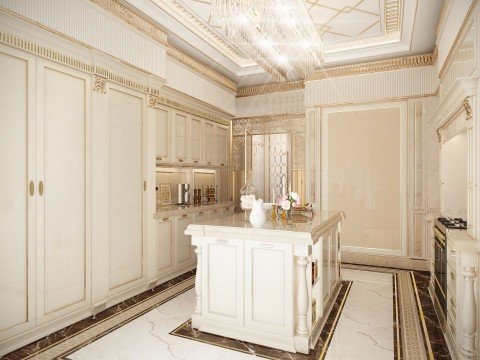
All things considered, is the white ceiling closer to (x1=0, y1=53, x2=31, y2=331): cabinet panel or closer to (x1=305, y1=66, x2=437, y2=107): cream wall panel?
(x1=305, y1=66, x2=437, y2=107): cream wall panel

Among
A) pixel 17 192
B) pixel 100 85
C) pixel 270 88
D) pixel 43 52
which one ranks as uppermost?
pixel 270 88

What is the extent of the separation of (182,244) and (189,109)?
2.29 meters

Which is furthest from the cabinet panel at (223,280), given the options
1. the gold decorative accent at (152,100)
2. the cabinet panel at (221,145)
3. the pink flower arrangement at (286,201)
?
the cabinet panel at (221,145)

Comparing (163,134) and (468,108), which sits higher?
(163,134)

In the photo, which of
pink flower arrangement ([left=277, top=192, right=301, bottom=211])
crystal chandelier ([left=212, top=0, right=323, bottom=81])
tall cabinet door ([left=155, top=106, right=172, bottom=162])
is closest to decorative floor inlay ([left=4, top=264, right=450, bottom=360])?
pink flower arrangement ([left=277, top=192, right=301, bottom=211])

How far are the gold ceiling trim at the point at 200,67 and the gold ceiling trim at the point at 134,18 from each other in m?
0.32

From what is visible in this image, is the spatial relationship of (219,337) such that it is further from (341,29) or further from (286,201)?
(341,29)

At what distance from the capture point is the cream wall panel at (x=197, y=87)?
5049 millimetres

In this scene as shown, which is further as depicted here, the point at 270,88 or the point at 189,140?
the point at 270,88

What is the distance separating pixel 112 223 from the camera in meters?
3.87

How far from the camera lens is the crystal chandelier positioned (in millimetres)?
3177

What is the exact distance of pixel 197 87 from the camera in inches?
224

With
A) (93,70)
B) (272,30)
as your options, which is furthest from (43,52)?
(272,30)

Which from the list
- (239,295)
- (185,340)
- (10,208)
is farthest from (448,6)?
(10,208)
